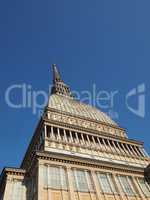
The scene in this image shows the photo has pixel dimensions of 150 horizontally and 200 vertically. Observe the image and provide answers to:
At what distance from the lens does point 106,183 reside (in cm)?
3152

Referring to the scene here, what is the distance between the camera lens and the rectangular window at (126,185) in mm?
31734

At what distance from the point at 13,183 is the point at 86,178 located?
999 centimetres

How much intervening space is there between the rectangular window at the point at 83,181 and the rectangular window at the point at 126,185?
5393 millimetres

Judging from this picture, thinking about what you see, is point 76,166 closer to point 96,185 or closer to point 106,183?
point 96,185

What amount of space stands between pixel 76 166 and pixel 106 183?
497cm

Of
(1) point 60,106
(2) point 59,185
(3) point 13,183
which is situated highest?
(1) point 60,106

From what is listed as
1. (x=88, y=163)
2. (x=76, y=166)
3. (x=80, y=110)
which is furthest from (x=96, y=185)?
(x=80, y=110)

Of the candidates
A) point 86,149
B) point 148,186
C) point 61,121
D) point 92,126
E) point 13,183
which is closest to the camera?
point 13,183

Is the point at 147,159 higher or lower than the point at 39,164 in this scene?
higher

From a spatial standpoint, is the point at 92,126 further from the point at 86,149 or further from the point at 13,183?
the point at 13,183

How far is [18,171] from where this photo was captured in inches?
1216

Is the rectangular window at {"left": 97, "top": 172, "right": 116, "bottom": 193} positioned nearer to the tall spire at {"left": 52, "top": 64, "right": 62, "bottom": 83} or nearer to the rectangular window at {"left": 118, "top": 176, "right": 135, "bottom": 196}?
the rectangular window at {"left": 118, "top": 176, "right": 135, "bottom": 196}

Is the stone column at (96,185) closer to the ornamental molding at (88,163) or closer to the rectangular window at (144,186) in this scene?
the ornamental molding at (88,163)

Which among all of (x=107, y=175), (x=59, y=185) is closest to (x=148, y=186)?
(x=107, y=175)
